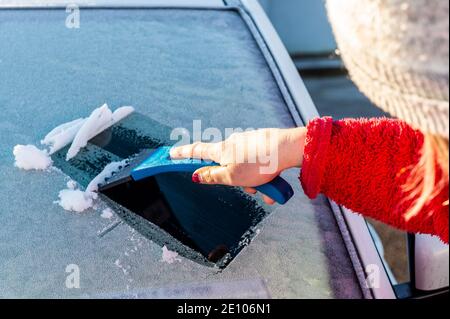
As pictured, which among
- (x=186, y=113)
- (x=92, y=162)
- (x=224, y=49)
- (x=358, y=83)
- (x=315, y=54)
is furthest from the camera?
(x=315, y=54)

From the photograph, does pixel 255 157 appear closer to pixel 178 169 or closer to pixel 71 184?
pixel 178 169

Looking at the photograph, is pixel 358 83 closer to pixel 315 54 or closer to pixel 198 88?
pixel 198 88

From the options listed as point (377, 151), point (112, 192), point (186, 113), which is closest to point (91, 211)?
point (112, 192)

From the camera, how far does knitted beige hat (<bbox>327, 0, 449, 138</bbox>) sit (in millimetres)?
509

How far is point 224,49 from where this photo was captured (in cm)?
152

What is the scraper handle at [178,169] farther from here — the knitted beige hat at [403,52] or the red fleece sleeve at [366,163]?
the knitted beige hat at [403,52]

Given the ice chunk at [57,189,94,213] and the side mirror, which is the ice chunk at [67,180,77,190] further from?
the side mirror

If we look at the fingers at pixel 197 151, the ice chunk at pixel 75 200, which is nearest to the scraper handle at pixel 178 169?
the fingers at pixel 197 151

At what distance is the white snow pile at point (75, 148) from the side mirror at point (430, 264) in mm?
657

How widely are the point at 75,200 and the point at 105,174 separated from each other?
4.3 inches

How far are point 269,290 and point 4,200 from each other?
20.1 inches

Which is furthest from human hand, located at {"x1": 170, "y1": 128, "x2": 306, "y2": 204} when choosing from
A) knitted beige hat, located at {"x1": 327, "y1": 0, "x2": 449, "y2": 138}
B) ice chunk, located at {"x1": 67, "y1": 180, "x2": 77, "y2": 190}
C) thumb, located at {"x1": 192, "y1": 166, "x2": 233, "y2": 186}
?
knitted beige hat, located at {"x1": 327, "y1": 0, "x2": 449, "y2": 138}

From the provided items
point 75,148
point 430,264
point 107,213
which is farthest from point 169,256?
point 430,264

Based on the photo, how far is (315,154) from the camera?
3.05ft
